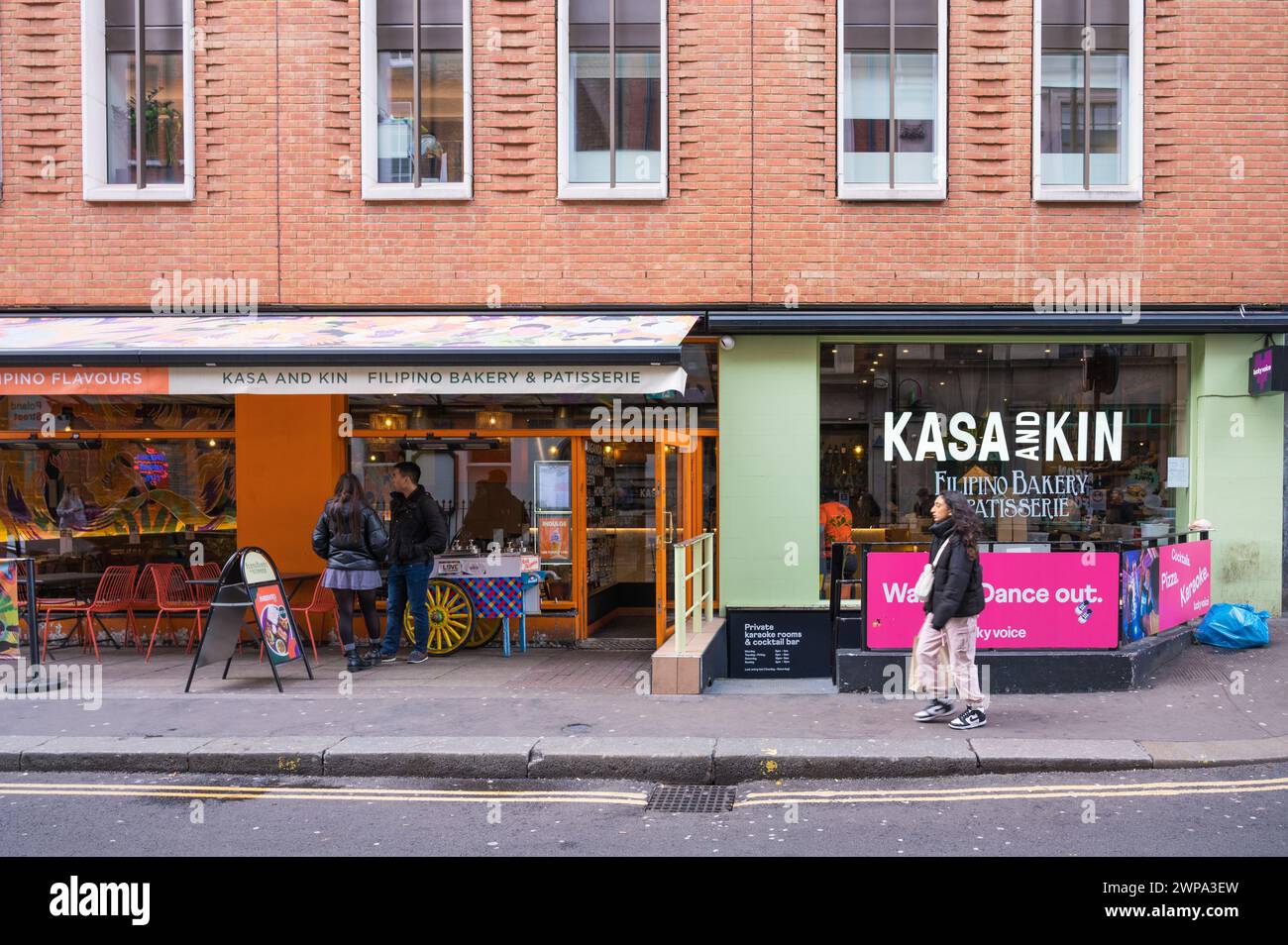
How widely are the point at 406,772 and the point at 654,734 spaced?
1.79 metres

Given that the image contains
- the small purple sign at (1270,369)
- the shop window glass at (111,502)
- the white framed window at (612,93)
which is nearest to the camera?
the small purple sign at (1270,369)

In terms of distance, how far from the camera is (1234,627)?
976 centimetres

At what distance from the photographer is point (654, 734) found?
731 centimetres

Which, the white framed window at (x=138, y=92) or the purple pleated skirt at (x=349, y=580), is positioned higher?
the white framed window at (x=138, y=92)

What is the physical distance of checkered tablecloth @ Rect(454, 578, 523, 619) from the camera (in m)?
10.9

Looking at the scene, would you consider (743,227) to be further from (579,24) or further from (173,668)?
(173,668)

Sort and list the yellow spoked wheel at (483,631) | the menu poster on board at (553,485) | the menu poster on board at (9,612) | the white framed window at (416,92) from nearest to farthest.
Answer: the menu poster on board at (9,612)
the white framed window at (416,92)
the yellow spoked wheel at (483,631)
the menu poster on board at (553,485)

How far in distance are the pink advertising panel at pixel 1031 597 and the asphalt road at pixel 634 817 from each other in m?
2.17

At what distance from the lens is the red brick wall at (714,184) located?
1045 centimetres

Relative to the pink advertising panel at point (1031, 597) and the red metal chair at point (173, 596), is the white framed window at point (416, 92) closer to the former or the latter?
the red metal chair at point (173, 596)

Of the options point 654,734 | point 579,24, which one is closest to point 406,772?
point 654,734

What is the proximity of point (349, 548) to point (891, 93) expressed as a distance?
744 centimetres

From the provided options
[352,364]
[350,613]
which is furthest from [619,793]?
[352,364]

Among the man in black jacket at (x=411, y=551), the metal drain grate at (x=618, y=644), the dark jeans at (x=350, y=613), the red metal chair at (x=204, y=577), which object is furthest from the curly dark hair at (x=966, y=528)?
the red metal chair at (x=204, y=577)
